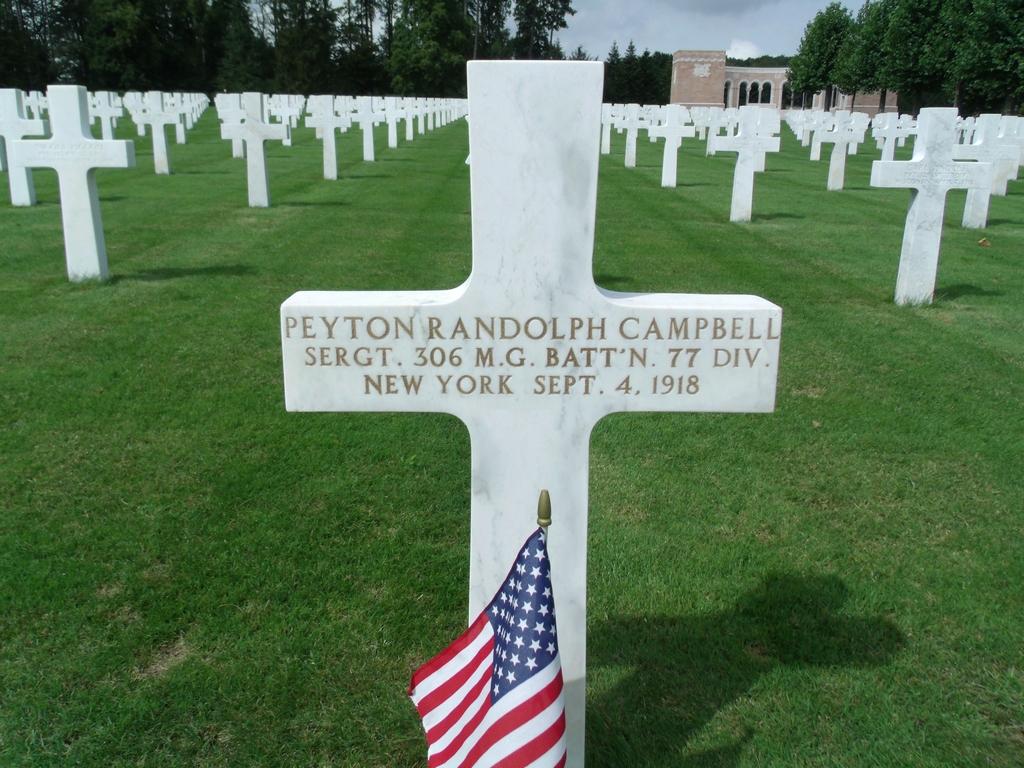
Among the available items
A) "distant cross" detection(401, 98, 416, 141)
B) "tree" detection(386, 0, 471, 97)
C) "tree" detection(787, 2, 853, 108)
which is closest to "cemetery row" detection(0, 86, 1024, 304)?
"distant cross" detection(401, 98, 416, 141)

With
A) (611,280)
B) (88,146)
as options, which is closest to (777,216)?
(611,280)

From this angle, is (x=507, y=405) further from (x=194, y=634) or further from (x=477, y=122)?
(x=194, y=634)

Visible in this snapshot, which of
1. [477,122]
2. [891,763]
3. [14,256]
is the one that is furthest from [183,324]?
[891,763]

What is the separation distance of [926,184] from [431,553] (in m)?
6.58

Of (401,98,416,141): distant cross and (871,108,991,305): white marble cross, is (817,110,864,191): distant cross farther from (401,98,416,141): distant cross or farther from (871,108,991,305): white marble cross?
(401,98,416,141): distant cross

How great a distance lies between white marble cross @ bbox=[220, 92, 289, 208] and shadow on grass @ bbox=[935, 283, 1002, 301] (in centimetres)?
941

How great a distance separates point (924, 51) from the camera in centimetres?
3634

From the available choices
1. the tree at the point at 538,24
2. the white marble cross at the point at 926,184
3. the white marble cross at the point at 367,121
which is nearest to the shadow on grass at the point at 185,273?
the white marble cross at the point at 926,184

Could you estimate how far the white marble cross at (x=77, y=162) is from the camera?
26.7 ft

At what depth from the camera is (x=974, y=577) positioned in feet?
12.1

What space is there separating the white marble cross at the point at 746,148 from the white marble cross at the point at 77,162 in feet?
27.7

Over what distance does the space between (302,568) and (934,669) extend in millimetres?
2432

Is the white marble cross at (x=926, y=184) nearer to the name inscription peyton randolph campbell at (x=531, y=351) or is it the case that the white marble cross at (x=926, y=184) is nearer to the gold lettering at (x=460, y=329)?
the name inscription peyton randolph campbell at (x=531, y=351)

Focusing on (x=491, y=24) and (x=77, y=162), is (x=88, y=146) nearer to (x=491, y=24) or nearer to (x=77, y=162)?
(x=77, y=162)
